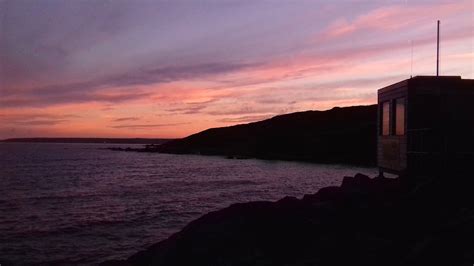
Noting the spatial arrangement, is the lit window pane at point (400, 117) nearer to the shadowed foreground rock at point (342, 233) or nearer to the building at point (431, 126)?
the building at point (431, 126)

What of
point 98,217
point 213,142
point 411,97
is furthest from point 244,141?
point 411,97

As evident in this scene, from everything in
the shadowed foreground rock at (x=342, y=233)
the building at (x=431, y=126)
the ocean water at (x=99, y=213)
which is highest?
the building at (x=431, y=126)

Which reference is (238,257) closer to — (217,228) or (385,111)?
(217,228)

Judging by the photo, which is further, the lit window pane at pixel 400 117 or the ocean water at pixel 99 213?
the ocean water at pixel 99 213

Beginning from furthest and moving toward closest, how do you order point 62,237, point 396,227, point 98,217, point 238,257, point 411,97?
point 98,217, point 62,237, point 411,97, point 396,227, point 238,257

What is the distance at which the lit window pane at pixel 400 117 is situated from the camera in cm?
1508

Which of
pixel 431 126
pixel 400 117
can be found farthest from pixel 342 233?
pixel 400 117

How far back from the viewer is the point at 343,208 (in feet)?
45.2

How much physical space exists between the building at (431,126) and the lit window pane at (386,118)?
501mm

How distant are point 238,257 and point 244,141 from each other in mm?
146538

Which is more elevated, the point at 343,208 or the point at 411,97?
the point at 411,97

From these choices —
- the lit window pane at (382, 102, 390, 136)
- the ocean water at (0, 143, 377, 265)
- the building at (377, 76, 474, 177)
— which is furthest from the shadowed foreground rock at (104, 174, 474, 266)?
the ocean water at (0, 143, 377, 265)

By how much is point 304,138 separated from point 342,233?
118151mm

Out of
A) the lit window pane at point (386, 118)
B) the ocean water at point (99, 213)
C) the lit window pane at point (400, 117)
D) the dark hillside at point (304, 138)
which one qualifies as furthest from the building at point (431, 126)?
the dark hillside at point (304, 138)
